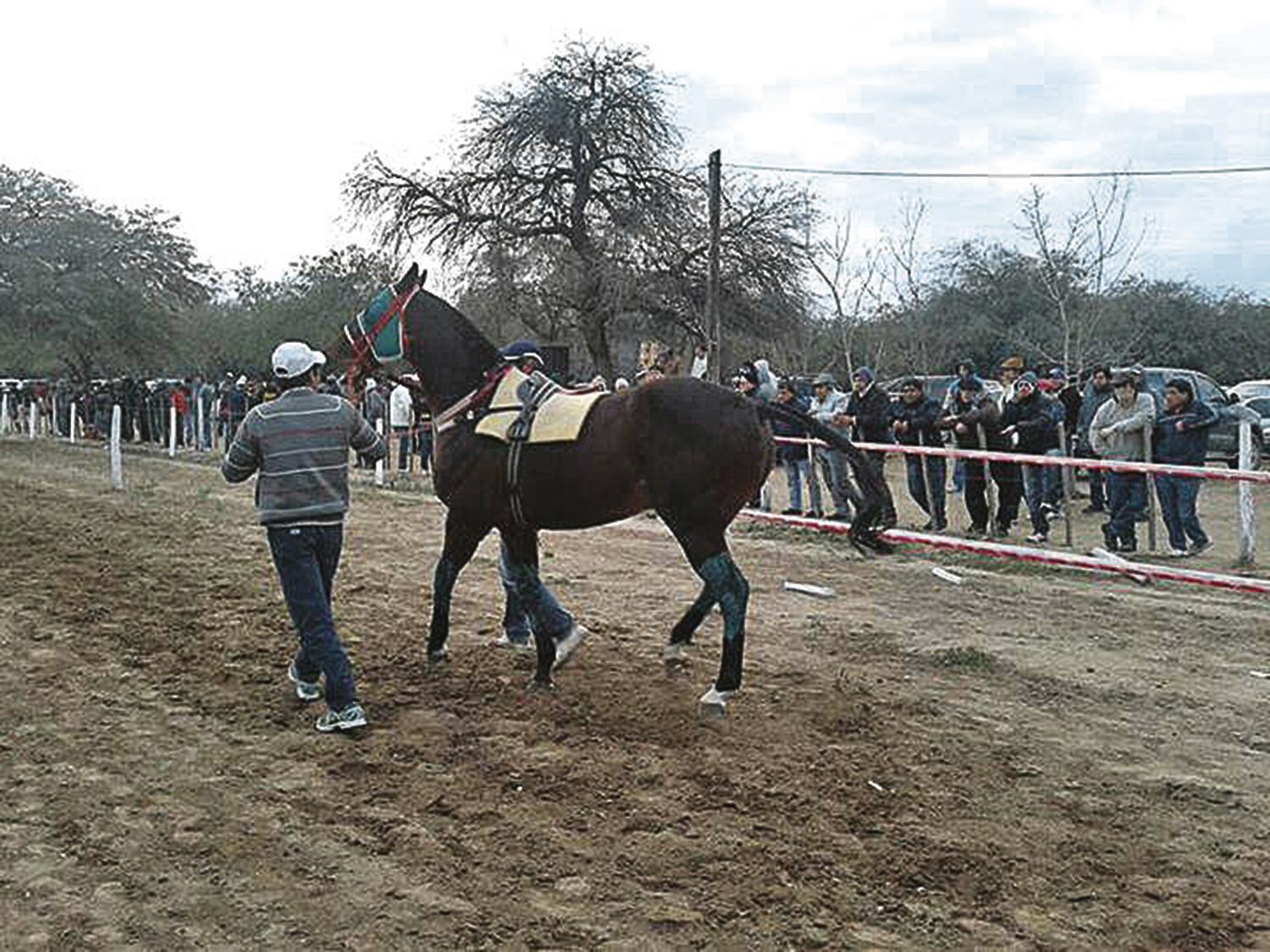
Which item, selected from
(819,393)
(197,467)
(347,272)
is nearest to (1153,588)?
(819,393)

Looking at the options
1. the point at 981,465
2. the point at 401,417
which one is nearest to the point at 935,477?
the point at 981,465

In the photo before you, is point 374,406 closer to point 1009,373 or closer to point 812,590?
point 1009,373

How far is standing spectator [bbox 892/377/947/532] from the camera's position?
13.4m

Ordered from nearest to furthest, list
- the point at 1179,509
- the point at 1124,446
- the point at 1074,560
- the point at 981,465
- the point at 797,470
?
the point at 1074,560
the point at 1179,509
the point at 1124,446
the point at 981,465
the point at 797,470

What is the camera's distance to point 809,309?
33969 mm

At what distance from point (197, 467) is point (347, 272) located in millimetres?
24792

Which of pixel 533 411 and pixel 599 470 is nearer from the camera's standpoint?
pixel 599 470

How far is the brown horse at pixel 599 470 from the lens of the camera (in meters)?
6.37

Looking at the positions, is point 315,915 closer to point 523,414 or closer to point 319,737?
point 319,737

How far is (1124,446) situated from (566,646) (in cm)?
769

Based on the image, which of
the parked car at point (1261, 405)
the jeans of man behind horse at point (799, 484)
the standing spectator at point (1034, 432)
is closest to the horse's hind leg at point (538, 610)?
the standing spectator at point (1034, 432)

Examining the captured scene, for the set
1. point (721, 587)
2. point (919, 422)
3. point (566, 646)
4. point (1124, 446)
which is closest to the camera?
point (721, 587)

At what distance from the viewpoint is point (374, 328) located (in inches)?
293

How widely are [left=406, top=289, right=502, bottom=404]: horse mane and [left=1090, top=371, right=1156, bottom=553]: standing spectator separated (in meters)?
7.14
